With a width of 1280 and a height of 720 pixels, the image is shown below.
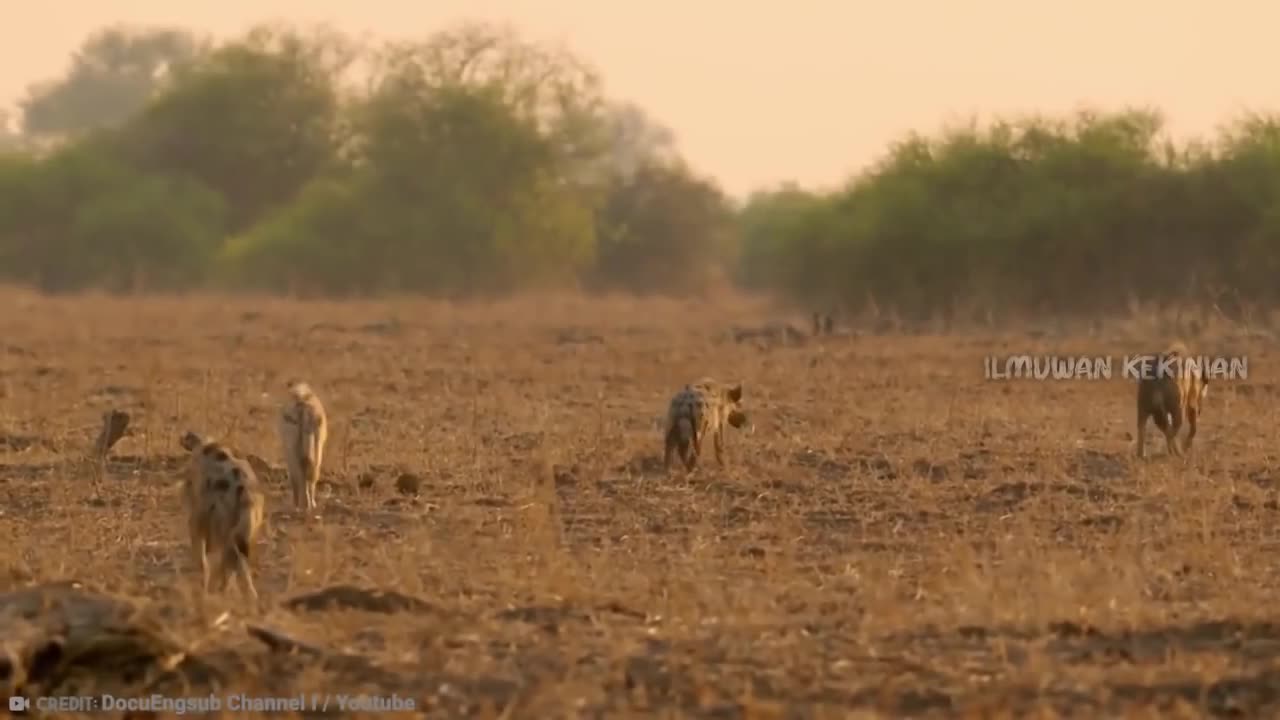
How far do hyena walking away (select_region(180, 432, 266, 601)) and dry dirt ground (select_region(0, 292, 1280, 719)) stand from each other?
0.23m

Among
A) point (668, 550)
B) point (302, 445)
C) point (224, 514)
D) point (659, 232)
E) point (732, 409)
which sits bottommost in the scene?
point (668, 550)

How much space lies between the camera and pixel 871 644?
8797 millimetres

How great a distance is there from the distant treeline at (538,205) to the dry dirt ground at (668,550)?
444 inches

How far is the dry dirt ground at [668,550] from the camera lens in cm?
824

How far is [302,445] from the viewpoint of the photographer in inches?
518

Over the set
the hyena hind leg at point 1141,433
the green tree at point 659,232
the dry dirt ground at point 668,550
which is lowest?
the dry dirt ground at point 668,550

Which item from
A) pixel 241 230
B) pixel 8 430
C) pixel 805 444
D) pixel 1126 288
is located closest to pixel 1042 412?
pixel 805 444

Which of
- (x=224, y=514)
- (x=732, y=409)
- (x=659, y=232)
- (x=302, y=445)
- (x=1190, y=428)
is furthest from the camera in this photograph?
(x=659, y=232)

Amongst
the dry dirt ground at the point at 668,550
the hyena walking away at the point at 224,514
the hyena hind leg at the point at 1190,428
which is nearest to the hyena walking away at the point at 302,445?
the dry dirt ground at the point at 668,550

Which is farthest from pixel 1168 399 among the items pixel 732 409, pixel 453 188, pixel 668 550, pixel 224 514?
pixel 453 188

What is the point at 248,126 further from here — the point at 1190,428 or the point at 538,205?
the point at 1190,428

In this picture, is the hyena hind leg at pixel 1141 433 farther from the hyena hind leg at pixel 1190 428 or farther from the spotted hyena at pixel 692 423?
the spotted hyena at pixel 692 423

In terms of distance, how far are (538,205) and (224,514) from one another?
4115 cm

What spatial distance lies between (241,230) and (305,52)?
5.20m
